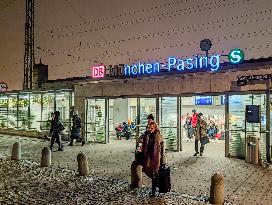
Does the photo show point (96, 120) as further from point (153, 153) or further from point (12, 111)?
point (153, 153)

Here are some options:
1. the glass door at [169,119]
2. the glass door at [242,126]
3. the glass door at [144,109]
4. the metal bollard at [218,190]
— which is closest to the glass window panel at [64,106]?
the glass door at [144,109]

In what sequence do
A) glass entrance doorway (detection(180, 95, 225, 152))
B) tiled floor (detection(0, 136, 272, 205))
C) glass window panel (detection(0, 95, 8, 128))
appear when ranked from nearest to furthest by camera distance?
tiled floor (detection(0, 136, 272, 205)), glass entrance doorway (detection(180, 95, 225, 152)), glass window panel (detection(0, 95, 8, 128))

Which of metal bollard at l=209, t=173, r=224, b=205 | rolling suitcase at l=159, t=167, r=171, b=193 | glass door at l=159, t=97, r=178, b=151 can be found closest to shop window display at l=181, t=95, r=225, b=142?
glass door at l=159, t=97, r=178, b=151

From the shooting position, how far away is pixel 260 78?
1323 cm

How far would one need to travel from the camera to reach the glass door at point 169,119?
54.0 feet

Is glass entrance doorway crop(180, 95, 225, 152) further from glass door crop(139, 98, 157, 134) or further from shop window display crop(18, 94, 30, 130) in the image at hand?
shop window display crop(18, 94, 30, 130)

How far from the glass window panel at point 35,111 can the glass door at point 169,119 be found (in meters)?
10.7

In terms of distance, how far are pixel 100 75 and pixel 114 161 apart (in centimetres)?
710

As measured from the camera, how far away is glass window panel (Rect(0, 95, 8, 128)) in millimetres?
27469

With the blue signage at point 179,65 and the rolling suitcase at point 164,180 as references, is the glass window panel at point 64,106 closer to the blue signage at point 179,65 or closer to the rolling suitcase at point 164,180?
the blue signage at point 179,65

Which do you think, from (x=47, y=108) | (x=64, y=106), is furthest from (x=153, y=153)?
(x=47, y=108)

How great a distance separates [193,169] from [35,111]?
15.8m

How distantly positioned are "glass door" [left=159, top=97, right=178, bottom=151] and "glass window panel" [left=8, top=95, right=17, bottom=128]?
14637 millimetres

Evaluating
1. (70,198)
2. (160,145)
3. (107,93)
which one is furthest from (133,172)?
(107,93)
